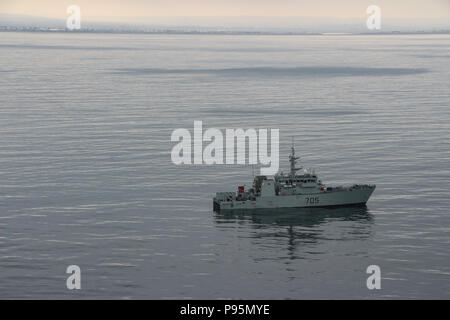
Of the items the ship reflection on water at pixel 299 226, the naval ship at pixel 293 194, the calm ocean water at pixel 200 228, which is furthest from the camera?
the naval ship at pixel 293 194

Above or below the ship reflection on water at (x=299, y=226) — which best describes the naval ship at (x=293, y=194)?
above

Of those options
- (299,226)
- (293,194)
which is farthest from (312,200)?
(299,226)

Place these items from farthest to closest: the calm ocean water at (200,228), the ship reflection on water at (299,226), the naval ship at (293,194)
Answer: the naval ship at (293,194)
the ship reflection on water at (299,226)
the calm ocean water at (200,228)

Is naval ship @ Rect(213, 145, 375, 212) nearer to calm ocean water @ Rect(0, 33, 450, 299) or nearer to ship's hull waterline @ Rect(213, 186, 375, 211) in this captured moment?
ship's hull waterline @ Rect(213, 186, 375, 211)

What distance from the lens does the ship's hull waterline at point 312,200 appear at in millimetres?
125375

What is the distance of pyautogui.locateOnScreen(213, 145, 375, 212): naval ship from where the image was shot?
125375mm

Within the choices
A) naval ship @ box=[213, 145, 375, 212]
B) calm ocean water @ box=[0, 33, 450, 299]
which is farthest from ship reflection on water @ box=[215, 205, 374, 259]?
naval ship @ box=[213, 145, 375, 212]

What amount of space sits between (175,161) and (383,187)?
44514 mm

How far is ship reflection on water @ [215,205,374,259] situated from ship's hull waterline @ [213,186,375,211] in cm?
105

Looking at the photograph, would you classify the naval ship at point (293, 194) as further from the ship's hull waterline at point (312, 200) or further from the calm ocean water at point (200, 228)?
the calm ocean water at point (200, 228)

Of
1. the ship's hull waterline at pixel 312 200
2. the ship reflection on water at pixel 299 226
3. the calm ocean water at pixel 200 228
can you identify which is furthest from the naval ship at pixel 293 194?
the calm ocean water at pixel 200 228

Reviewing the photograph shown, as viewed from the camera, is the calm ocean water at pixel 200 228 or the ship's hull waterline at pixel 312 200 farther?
the ship's hull waterline at pixel 312 200

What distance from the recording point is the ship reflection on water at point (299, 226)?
104812 mm
